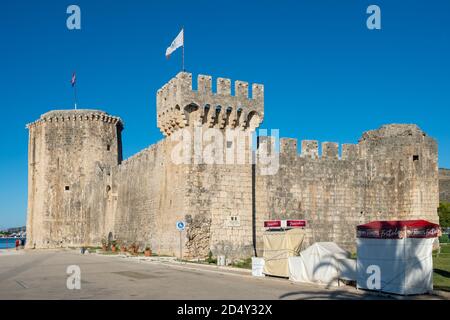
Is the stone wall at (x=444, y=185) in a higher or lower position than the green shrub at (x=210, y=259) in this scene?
higher

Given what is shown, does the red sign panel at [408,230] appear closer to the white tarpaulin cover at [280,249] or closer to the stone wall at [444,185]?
the white tarpaulin cover at [280,249]

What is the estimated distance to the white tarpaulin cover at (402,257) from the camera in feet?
44.0

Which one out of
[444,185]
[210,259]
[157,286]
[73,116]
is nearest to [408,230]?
[157,286]

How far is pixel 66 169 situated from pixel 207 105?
23.2 metres

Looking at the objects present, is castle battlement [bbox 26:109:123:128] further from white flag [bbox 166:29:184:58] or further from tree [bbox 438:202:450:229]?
tree [bbox 438:202:450:229]

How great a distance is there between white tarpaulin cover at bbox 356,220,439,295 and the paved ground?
617mm

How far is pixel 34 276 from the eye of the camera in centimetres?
1803

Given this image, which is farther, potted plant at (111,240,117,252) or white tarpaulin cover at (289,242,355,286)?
potted plant at (111,240,117,252)

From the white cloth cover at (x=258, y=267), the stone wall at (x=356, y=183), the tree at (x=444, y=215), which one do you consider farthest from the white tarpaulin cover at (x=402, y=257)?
the tree at (x=444, y=215)

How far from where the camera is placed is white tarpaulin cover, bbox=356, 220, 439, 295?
44.0ft

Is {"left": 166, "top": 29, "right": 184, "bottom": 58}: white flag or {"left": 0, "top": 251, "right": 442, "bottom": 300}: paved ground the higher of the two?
{"left": 166, "top": 29, "right": 184, "bottom": 58}: white flag

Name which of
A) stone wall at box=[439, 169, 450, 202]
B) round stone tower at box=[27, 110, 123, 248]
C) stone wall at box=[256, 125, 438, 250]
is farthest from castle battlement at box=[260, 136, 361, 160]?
stone wall at box=[439, 169, 450, 202]

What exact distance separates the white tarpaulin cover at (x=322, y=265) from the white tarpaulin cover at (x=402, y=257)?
3.53 ft

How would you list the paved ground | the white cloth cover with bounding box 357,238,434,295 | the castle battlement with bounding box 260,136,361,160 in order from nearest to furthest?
1. the paved ground
2. the white cloth cover with bounding box 357,238,434,295
3. the castle battlement with bounding box 260,136,361,160
